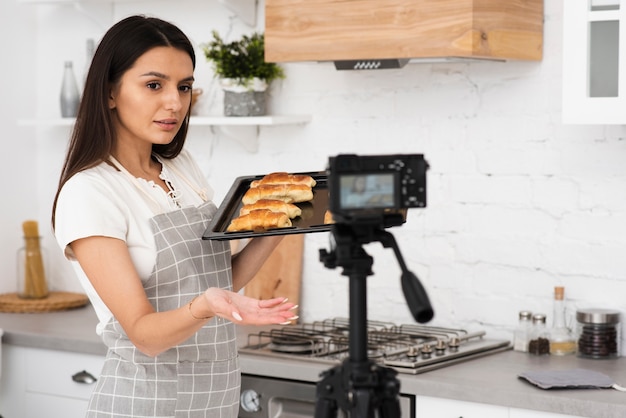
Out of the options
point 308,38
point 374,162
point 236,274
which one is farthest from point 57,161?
point 374,162

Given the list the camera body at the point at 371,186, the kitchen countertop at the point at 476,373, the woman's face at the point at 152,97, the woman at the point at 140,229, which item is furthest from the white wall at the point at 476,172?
the camera body at the point at 371,186

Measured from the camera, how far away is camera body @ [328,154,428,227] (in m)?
1.40

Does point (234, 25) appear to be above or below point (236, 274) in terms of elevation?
above

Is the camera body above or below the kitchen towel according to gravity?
above

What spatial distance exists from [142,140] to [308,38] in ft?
2.78

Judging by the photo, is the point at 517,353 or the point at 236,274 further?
the point at 517,353

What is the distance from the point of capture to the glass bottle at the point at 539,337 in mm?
3000

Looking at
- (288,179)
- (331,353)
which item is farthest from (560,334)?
(288,179)

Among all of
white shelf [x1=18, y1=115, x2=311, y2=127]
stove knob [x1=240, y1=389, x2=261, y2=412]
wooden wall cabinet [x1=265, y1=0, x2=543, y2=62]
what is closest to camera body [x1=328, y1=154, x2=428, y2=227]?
wooden wall cabinet [x1=265, y1=0, x2=543, y2=62]

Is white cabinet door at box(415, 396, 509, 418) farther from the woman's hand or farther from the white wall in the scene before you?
the woman's hand

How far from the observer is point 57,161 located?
13.4 ft

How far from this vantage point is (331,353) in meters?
2.95

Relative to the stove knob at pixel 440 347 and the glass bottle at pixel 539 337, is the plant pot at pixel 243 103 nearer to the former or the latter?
the stove knob at pixel 440 347

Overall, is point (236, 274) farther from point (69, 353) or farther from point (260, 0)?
point (260, 0)
